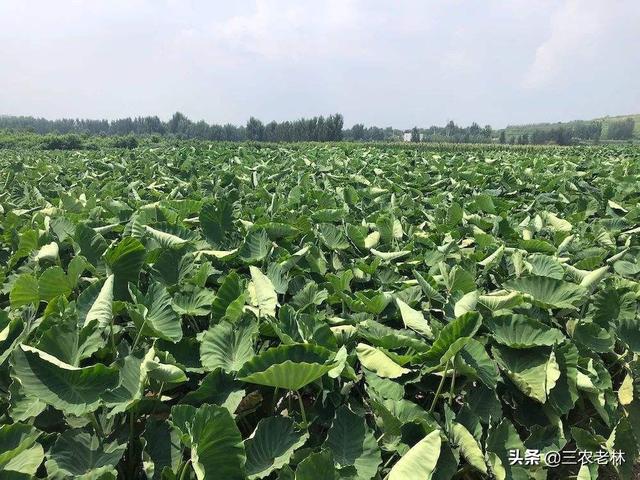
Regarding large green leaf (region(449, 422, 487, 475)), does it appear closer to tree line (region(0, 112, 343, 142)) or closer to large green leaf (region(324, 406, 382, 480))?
large green leaf (region(324, 406, 382, 480))

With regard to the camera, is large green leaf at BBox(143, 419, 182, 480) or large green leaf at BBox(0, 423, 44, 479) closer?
large green leaf at BBox(0, 423, 44, 479)

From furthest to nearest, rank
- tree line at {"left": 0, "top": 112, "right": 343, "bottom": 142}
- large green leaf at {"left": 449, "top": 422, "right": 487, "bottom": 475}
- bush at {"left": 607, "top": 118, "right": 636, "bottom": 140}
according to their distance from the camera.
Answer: bush at {"left": 607, "top": 118, "right": 636, "bottom": 140}
tree line at {"left": 0, "top": 112, "right": 343, "bottom": 142}
large green leaf at {"left": 449, "top": 422, "right": 487, "bottom": 475}

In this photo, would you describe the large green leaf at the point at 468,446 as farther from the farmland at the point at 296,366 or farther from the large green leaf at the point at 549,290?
the large green leaf at the point at 549,290

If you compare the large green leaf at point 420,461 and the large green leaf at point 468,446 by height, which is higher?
the large green leaf at point 420,461

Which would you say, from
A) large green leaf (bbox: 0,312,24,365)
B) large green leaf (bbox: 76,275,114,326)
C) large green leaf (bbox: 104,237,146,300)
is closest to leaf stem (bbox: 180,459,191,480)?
large green leaf (bbox: 76,275,114,326)

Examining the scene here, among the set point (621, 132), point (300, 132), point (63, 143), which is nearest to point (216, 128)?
point (300, 132)

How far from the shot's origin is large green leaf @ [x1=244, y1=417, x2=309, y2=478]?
46.4 inches

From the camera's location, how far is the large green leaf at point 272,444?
1178 mm

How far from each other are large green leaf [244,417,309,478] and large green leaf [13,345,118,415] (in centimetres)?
42

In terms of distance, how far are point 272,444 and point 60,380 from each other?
23.9 inches

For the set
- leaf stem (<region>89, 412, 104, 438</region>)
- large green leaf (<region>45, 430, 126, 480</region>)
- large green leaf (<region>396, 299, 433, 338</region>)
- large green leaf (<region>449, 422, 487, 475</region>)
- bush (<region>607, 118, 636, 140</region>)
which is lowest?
large green leaf (<region>449, 422, 487, 475</region>)

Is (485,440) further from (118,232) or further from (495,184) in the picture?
(495,184)

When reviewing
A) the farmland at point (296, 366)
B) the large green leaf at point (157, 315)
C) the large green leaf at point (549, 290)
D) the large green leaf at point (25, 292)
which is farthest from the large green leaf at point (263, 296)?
the large green leaf at point (549, 290)

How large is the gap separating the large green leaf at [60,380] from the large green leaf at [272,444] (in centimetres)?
42
